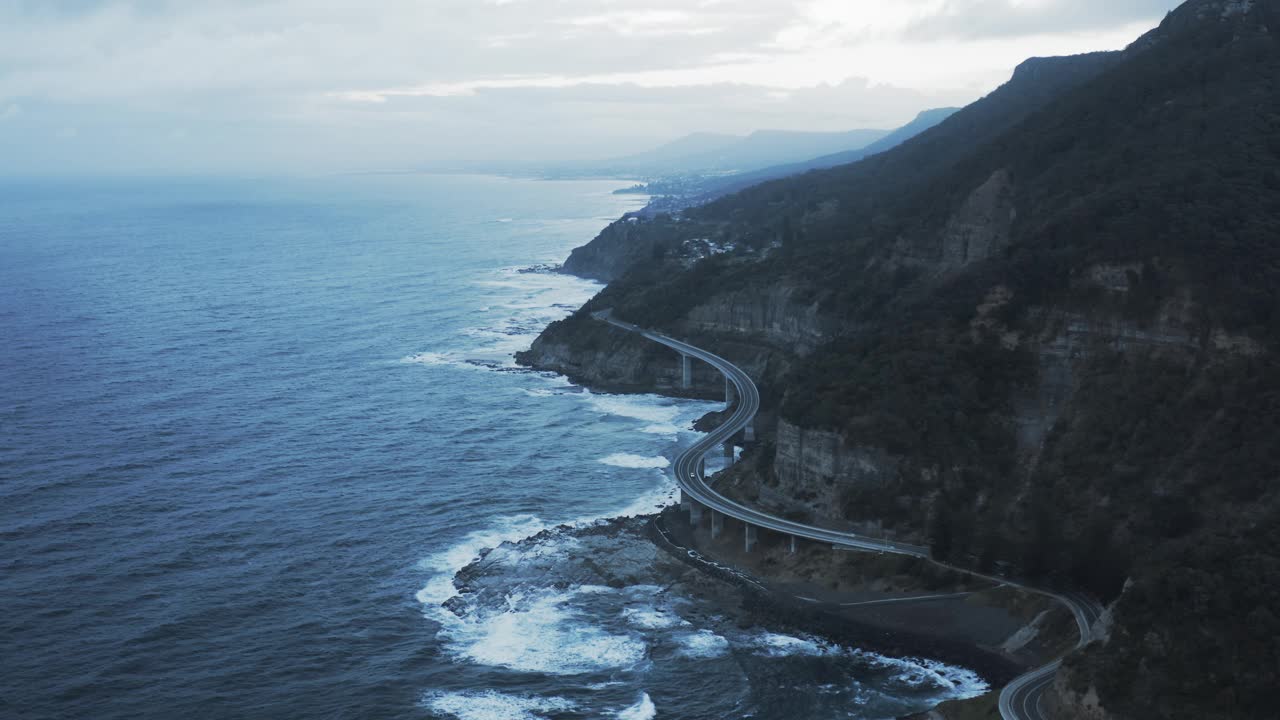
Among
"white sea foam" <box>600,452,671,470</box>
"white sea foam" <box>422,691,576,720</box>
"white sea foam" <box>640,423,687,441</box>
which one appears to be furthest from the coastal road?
"white sea foam" <box>422,691,576,720</box>

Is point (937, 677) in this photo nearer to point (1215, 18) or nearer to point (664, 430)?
point (664, 430)

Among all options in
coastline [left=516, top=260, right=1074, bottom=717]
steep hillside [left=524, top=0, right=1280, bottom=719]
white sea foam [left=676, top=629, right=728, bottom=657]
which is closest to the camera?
steep hillside [left=524, top=0, right=1280, bottom=719]

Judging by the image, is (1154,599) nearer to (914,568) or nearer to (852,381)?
(914,568)

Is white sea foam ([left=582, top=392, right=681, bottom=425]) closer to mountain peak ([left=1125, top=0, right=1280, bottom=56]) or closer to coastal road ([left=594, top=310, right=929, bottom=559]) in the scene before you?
coastal road ([left=594, top=310, right=929, bottom=559])

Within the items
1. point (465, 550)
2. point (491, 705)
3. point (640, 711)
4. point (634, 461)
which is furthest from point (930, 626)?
point (634, 461)

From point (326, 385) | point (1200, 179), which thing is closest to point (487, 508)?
point (326, 385)
